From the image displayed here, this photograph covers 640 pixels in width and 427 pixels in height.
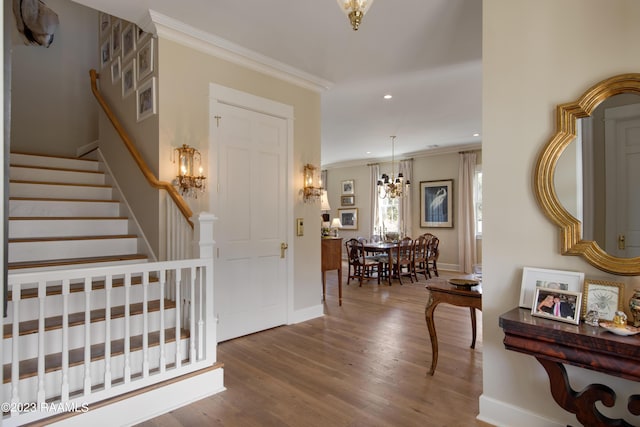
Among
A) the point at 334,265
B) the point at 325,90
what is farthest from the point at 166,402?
the point at 325,90

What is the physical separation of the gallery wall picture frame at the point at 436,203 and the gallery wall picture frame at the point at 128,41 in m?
7.09

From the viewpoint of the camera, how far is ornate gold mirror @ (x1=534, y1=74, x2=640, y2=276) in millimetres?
1822

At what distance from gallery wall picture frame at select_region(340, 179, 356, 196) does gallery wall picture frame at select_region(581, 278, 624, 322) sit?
8890 millimetres

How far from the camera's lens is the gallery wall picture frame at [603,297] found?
5.79 feet

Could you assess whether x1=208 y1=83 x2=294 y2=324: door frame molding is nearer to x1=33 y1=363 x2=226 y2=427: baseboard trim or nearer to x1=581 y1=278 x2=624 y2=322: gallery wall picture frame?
x1=33 y1=363 x2=226 y2=427: baseboard trim

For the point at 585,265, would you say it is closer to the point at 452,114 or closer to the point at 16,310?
the point at 16,310

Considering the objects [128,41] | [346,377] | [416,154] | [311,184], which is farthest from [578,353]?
[416,154]

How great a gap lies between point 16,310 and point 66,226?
1.77 metres

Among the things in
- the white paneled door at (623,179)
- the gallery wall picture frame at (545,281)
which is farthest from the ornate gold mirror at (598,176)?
the gallery wall picture frame at (545,281)

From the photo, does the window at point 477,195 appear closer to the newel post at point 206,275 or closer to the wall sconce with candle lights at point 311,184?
the wall sconce with candle lights at point 311,184

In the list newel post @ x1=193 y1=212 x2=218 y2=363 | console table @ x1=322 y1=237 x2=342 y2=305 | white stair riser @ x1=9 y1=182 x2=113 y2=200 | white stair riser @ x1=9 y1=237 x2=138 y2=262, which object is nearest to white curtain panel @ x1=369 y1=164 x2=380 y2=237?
console table @ x1=322 y1=237 x2=342 y2=305

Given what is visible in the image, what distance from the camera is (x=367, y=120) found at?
6270 millimetres

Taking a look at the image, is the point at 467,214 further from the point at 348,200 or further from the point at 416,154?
the point at 348,200

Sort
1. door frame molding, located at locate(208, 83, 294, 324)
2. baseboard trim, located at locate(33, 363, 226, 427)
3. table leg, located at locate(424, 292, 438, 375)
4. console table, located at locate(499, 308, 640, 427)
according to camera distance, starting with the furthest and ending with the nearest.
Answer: door frame molding, located at locate(208, 83, 294, 324) → table leg, located at locate(424, 292, 438, 375) → baseboard trim, located at locate(33, 363, 226, 427) → console table, located at locate(499, 308, 640, 427)
